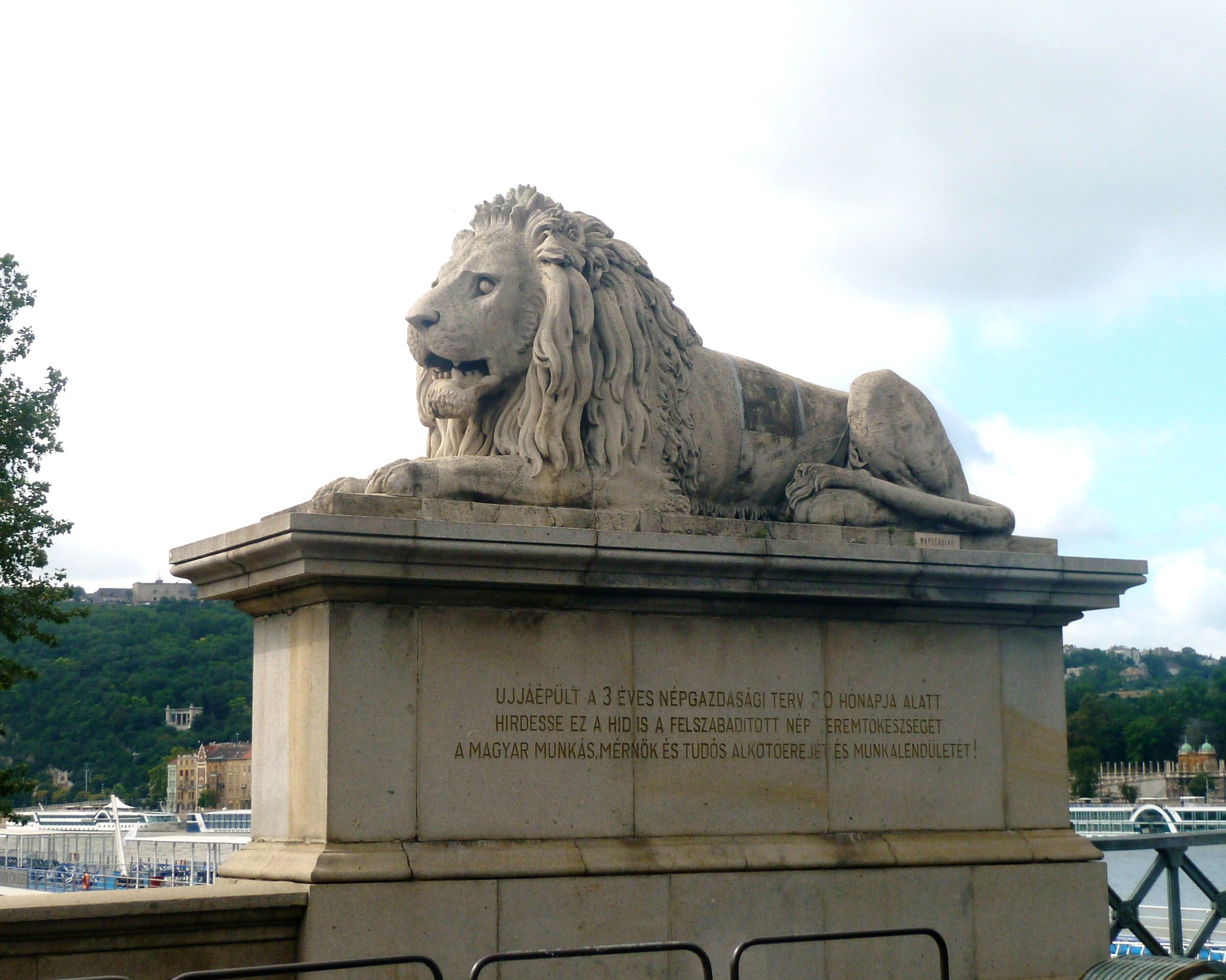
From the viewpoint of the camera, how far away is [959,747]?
31.6ft

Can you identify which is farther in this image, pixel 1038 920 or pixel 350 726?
pixel 1038 920

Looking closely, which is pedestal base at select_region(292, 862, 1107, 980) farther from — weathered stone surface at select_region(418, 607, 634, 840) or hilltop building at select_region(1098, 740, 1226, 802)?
hilltop building at select_region(1098, 740, 1226, 802)

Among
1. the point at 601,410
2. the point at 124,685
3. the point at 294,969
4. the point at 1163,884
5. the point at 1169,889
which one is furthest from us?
the point at 124,685

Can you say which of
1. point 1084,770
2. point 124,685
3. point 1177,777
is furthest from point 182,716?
point 1177,777

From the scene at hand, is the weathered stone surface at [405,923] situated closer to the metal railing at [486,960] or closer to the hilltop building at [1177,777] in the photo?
the metal railing at [486,960]

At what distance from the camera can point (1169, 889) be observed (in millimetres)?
11070

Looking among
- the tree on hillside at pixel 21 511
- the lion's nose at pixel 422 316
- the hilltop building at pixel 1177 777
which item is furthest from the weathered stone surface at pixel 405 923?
the hilltop building at pixel 1177 777

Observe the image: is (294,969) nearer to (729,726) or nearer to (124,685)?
(729,726)

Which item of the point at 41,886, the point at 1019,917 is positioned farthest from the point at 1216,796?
the point at 1019,917

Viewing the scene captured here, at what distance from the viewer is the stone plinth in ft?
25.9

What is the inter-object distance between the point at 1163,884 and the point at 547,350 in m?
37.3

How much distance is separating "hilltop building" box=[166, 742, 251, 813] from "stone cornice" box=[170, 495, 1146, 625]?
388 ft

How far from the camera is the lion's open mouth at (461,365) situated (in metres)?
9.34

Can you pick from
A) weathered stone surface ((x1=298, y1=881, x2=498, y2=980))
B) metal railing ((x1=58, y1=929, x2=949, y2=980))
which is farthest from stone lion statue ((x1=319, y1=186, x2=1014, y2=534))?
metal railing ((x1=58, y1=929, x2=949, y2=980))
